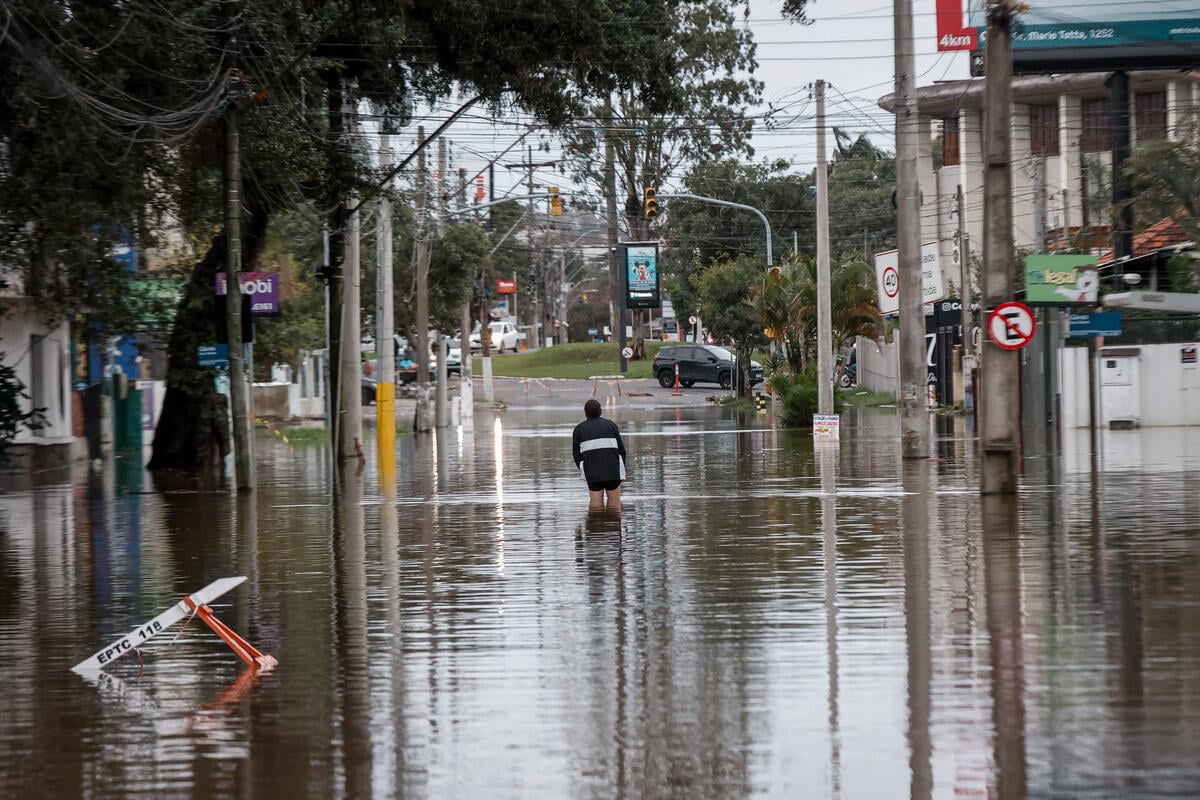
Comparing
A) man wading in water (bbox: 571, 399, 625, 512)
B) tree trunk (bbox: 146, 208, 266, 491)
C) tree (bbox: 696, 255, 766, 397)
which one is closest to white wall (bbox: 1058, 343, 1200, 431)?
tree trunk (bbox: 146, 208, 266, 491)

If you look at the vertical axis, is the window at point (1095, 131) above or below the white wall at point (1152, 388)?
above

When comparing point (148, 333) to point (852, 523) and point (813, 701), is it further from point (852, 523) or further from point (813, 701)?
point (813, 701)

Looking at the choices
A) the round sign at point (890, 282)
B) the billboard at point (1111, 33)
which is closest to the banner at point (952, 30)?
the billboard at point (1111, 33)

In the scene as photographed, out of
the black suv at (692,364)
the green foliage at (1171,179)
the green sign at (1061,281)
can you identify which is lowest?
the black suv at (692,364)

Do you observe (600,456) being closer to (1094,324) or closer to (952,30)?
(1094,324)

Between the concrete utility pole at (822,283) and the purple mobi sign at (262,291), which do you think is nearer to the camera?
the purple mobi sign at (262,291)

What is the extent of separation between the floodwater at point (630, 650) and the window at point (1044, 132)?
42.3 metres

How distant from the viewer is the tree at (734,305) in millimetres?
57781

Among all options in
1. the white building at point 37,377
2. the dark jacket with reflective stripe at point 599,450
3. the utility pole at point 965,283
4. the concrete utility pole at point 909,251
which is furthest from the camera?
the utility pole at point 965,283

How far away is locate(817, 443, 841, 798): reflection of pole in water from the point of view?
714 cm

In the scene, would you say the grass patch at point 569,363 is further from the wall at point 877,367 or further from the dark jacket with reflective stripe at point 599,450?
the dark jacket with reflective stripe at point 599,450

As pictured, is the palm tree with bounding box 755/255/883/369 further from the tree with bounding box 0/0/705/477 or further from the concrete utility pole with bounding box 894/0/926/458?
the tree with bounding box 0/0/705/477

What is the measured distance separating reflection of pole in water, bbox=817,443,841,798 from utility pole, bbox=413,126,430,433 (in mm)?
18158

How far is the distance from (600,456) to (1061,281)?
9.76m
